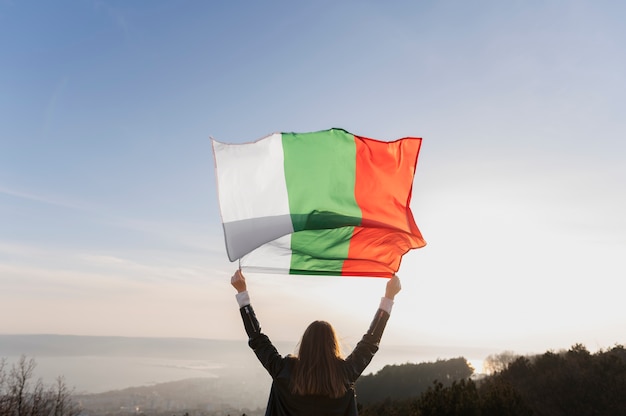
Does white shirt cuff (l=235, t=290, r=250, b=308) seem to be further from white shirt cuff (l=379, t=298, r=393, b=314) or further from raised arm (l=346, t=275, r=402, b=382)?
white shirt cuff (l=379, t=298, r=393, b=314)

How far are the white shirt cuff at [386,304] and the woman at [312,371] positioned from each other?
14.2 inches

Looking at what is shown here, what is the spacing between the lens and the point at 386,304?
162 inches

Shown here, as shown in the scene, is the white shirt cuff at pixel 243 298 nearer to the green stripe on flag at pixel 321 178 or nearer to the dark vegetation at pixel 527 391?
the green stripe on flag at pixel 321 178

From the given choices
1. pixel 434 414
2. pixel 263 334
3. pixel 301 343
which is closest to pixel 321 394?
pixel 301 343

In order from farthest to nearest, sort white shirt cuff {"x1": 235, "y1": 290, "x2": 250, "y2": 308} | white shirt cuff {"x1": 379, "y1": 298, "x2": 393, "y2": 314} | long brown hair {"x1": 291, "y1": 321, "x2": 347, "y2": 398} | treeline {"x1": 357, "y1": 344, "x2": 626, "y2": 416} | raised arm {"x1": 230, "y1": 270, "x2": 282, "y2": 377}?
treeline {"x1": 357, "y1": 344, "x2": 626, "y2": 416} < white shirt cuff {"x1": 379, "y1": 298, "x2": 393, "y2": 314} < white shirt cuff {"x1": 235, "y1": 290, "x2": 250, "y2": 308} < raised arm {"x1": 230, "y1": 270, "x2": 282, "y2": 377} < long brown hair {"x1": 291, "y1": 321, "x2": 347, "y2": 398}

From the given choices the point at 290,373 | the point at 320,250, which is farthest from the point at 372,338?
the point at 320,250

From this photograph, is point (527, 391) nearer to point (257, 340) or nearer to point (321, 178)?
point (321, 178)

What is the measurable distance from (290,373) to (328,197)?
9.95 ft

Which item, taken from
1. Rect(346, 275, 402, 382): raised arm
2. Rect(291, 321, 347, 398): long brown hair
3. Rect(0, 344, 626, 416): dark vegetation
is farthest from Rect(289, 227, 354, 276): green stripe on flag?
Rect(0, 344, 626, 416): dark vegetation

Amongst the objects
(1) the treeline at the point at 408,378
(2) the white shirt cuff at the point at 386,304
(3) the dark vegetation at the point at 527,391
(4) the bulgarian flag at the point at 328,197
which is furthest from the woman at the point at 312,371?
(1) the treeline at the point at 408,378

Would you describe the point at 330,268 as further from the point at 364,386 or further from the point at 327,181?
the point at 364,386

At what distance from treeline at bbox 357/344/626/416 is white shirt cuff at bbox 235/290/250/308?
18254mm

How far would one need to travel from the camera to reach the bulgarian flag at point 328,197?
5.91 meters

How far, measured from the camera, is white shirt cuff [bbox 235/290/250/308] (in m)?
3.87
